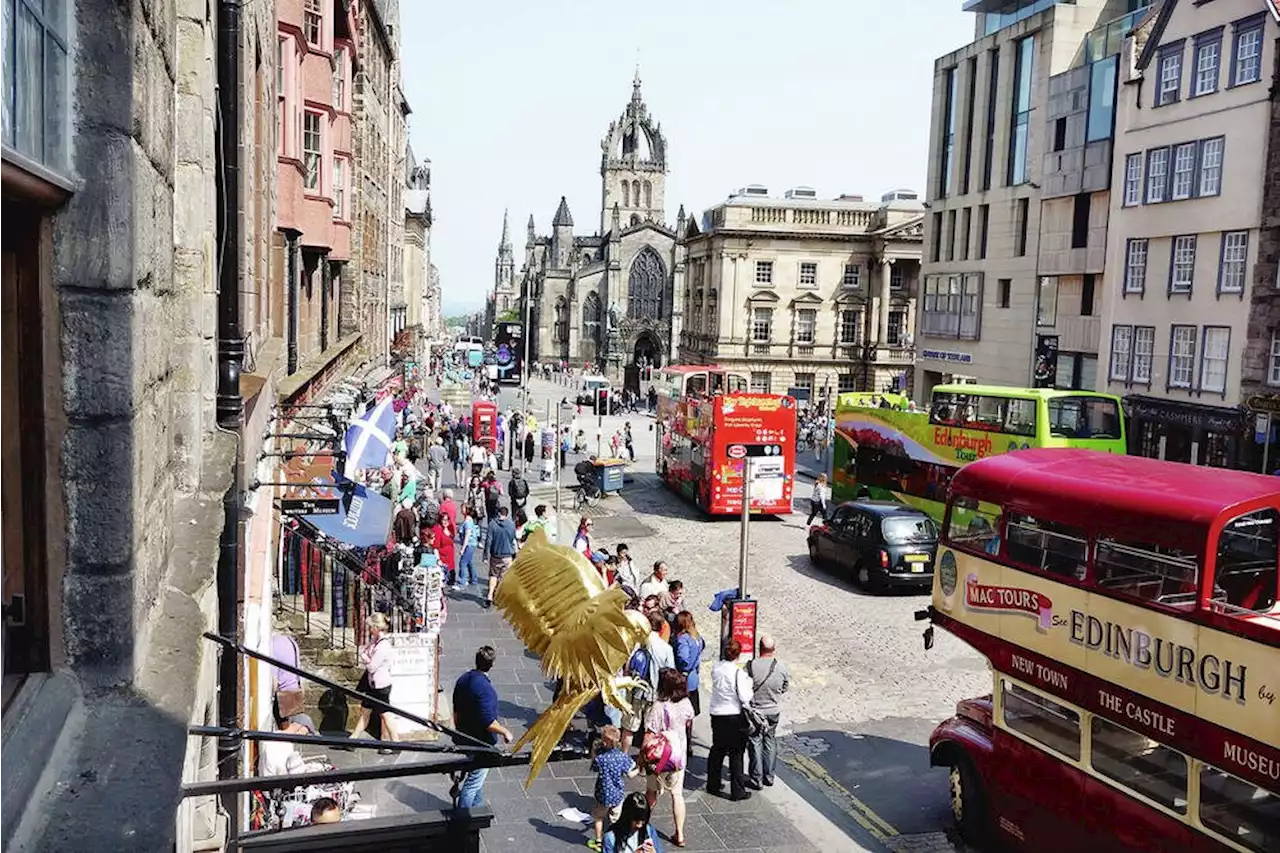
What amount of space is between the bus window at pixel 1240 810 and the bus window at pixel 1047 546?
2036mm

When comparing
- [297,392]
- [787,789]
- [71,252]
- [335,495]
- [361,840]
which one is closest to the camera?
[71,252]

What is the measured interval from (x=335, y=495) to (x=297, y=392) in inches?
156

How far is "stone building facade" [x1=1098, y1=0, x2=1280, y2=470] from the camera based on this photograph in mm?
29078

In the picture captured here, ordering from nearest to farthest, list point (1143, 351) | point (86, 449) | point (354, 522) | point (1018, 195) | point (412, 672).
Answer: point (86, 449) < point (412, 672) < point (354, 522) < point (1143, 351) < point (1018, 195)

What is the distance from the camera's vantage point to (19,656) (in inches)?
112

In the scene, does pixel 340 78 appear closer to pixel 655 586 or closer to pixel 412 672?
pixel 655 586

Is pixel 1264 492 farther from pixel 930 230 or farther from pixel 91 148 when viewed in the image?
pixel 930 230

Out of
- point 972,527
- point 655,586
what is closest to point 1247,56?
point 655,586

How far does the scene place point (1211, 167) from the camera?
30.5m

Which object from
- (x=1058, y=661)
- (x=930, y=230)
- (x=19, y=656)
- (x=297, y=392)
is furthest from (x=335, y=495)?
(x=930, y=230)

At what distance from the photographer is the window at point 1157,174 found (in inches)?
1281

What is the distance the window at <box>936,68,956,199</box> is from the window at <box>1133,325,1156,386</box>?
1510cm

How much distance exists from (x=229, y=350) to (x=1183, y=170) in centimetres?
3109

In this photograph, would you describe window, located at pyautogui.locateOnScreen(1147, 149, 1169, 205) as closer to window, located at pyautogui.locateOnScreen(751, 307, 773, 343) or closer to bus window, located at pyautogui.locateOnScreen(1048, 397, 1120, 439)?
bus window, located at pyautogui.locateOnScreen(1048, 397, 1120, 439)
